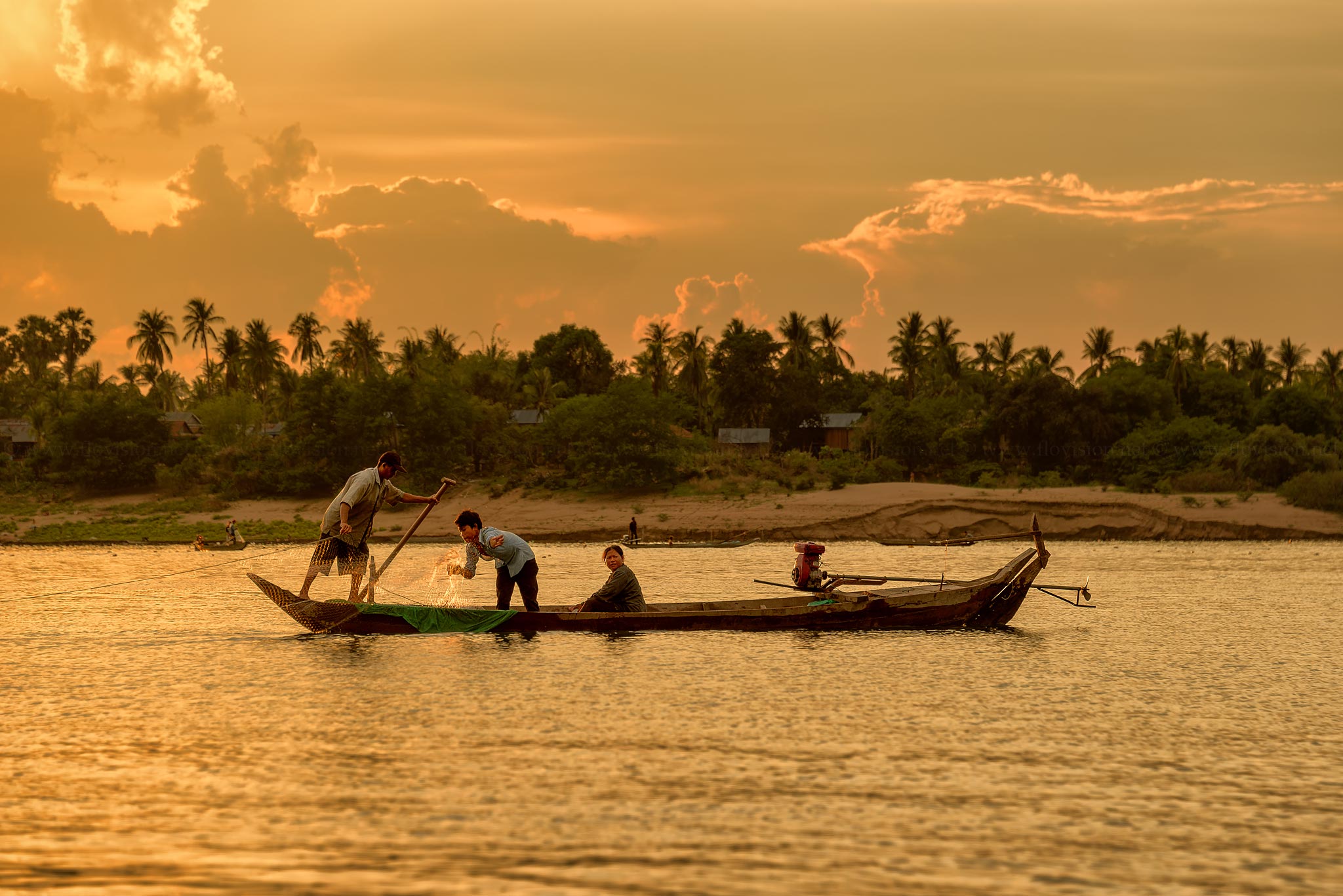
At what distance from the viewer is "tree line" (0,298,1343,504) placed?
67625mm

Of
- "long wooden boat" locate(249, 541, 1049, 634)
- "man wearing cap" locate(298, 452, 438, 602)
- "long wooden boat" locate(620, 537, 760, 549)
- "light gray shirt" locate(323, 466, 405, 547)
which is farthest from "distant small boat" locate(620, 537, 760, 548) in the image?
"light gray shirt" locate(323, 466, 405, 547)

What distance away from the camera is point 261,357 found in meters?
101

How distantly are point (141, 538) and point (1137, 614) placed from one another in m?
46.3

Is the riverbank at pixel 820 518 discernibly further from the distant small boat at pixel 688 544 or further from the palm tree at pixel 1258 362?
the palm tree at pixel 1258 362

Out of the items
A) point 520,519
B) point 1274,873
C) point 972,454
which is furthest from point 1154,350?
point 1274,873

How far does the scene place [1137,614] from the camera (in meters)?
26.8

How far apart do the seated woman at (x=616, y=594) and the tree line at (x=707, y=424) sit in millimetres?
45401

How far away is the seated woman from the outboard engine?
2995 millimetres

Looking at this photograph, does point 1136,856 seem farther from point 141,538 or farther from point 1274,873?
point 141,538

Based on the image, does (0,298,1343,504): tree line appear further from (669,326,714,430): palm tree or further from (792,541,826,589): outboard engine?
→ (792,541,826,589): outboard engine

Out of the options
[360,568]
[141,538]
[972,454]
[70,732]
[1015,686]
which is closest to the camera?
[70,732]

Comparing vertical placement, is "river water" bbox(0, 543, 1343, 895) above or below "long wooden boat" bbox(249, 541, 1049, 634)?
below

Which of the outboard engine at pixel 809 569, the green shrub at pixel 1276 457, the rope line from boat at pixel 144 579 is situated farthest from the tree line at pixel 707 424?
the outboard engine at pixel 809 569

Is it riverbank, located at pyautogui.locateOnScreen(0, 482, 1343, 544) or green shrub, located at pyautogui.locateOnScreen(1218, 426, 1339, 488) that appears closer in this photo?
riverbank, located at pyautogui.locateOnScreen(0, 482, 1343, 544)
